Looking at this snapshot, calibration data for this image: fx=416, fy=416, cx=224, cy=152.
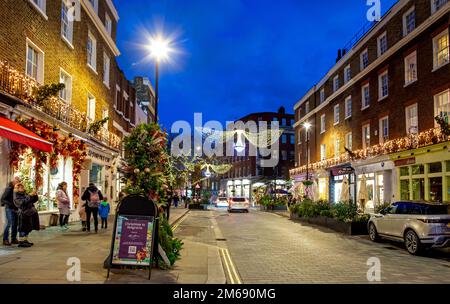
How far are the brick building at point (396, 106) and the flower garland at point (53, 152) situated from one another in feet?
56.1

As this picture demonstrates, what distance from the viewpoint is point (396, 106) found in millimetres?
26297

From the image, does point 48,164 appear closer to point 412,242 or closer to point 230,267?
point 230,267

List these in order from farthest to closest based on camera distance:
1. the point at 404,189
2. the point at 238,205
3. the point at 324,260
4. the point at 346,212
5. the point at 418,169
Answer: the point at 238,205
the point at 404,189
the point at 418,169
the point at 346,212
the point at 324,260

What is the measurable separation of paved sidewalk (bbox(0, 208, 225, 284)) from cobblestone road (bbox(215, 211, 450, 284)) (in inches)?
49.1

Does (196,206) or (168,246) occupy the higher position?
(168,246)

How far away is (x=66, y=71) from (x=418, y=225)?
1592cm

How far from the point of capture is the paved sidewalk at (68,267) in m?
7.50

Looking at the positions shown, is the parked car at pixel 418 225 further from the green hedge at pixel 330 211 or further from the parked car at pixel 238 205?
the parked car at pixel 238 205

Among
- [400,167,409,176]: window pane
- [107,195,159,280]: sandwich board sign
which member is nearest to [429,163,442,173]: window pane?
[400,167,409,176]: window pane

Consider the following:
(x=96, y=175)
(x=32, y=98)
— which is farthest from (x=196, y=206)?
(x=32, y=98)

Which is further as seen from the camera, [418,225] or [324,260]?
[418,225]

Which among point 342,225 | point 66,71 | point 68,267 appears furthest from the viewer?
point 66,71

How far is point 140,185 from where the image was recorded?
920cm
